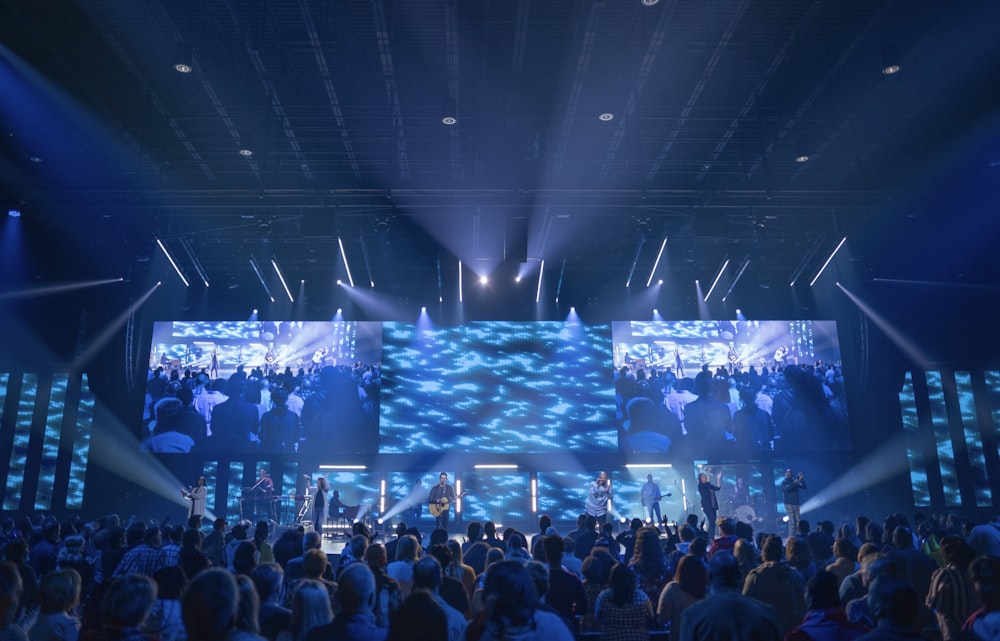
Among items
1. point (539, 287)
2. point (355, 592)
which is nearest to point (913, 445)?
point (539, 287)

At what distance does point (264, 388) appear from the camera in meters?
15.3

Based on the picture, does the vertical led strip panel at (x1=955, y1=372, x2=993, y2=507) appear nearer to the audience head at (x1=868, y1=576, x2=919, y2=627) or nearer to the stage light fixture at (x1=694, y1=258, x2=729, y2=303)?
the stage light fixture at (x1=694, y1=258, x2=729, y2=303)

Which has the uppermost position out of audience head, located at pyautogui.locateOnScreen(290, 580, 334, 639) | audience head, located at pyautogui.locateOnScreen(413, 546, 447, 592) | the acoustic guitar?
the acoustic guitar

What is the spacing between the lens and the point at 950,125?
10.5 meters

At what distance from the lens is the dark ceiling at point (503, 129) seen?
8.09 m

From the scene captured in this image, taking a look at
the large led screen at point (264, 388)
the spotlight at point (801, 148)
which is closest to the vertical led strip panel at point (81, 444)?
the large led screen at point (264, 388)

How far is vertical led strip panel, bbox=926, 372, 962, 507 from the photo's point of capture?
15.0 meters

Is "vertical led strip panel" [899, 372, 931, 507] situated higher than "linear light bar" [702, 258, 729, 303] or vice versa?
"linear light bar" [702, 258, 729, 303]

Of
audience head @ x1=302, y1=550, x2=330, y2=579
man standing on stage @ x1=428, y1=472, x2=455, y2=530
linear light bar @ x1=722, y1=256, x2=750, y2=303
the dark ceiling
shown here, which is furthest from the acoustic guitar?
audience head @ x1=302, y1=550, x2=330, y2=579

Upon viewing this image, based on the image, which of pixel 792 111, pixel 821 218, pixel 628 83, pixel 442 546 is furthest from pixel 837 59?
pixel 442 546

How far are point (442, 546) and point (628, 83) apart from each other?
22.9 ft

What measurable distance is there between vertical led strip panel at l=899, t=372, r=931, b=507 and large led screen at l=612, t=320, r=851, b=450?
1492mm

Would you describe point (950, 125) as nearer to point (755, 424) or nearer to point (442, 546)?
point (755, 424)

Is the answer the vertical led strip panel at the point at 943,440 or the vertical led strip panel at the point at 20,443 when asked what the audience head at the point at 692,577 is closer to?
the vertical led strip panel at the point at 943,440
